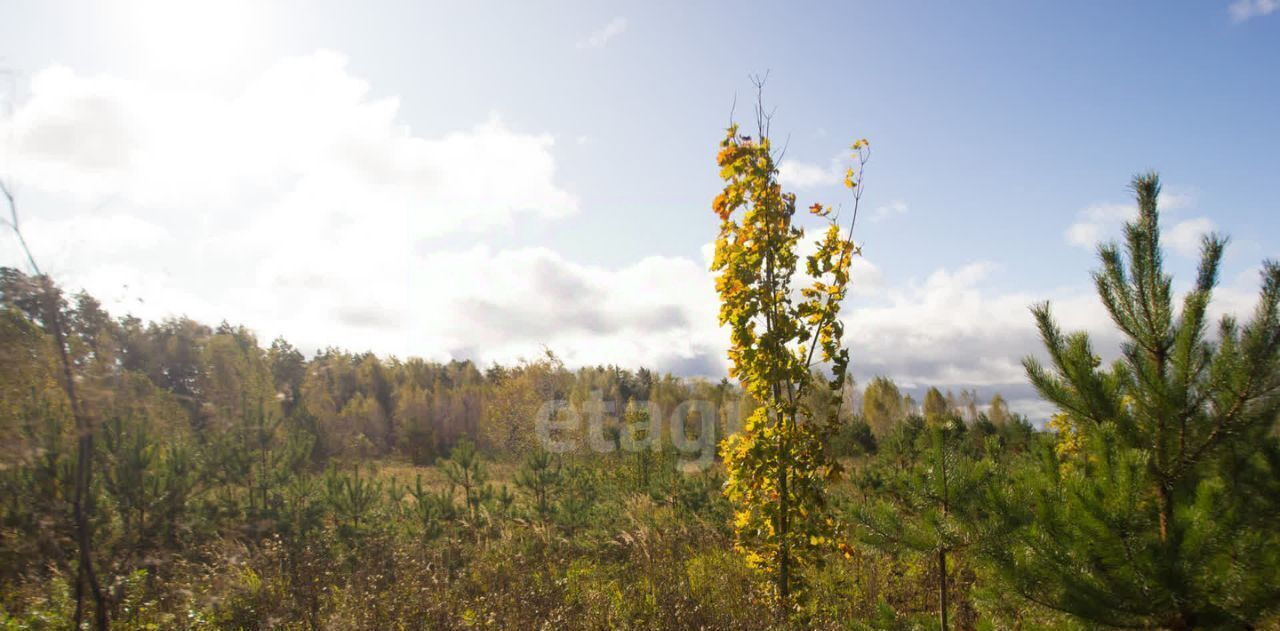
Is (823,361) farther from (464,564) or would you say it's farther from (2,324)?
(464,564)

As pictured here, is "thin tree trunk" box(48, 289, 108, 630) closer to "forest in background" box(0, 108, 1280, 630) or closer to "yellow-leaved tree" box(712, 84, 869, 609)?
"forest in background" box(0, 108, 1280, 630)

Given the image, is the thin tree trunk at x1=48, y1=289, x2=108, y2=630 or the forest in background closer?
the forest in background

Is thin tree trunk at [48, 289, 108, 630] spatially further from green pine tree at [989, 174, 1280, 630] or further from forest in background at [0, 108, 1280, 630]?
green pine tree at [989, 174, 1280, 630]

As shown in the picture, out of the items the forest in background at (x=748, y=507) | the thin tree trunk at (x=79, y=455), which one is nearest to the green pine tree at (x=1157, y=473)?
the forest in background at (x=748, y=507)

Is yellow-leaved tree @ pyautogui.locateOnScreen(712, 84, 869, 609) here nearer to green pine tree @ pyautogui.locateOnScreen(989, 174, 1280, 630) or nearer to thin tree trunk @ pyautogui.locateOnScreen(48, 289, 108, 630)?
green pine tree @ pyautogui.locateOnScreen(989, 174, 1280, 630)

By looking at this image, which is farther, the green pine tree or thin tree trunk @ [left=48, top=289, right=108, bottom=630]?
thin tree trunk @ [left=48, top=289, right=108, bottom=630]

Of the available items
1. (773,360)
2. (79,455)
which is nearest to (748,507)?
(773,360)

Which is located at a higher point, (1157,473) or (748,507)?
(1157,473)

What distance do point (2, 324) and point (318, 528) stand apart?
20.3ft

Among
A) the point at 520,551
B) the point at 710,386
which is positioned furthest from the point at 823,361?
the point at 710,386

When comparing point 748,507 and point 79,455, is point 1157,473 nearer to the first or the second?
point 748,507

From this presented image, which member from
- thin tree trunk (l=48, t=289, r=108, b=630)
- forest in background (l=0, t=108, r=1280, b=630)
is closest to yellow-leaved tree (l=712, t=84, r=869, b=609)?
forest in background (l=0, t=108, r=1280, b=630)

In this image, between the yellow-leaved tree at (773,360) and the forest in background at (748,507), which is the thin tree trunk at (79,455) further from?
the yellow-leaved tree at (773,360)

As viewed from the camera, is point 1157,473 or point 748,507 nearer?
point 1157,473
